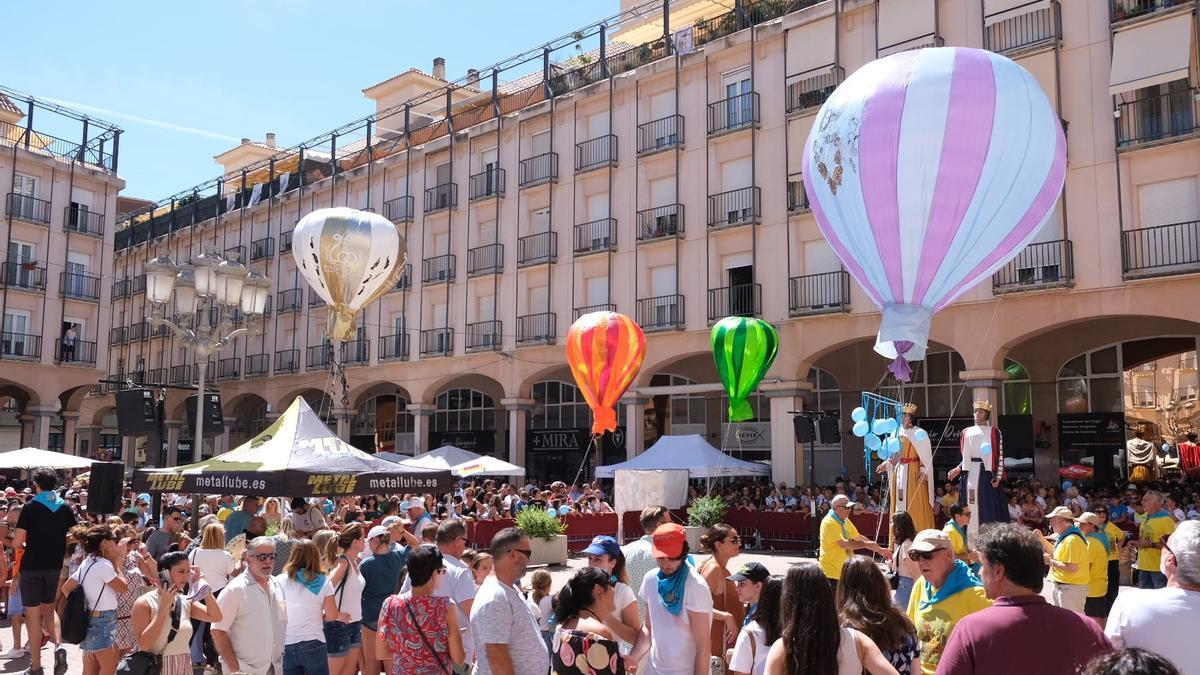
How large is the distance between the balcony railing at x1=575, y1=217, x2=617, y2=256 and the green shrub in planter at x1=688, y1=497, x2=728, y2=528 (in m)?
12.3

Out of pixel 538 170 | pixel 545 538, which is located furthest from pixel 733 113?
pixel 545 538

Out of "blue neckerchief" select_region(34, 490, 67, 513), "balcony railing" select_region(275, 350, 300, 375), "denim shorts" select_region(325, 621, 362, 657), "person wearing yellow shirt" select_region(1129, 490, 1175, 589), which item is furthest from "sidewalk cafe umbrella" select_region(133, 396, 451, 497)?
"balcony railing" select_region(275, 350, 300, 375)

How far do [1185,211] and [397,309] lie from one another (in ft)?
86.3

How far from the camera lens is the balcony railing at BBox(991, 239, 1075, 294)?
74.6 ft

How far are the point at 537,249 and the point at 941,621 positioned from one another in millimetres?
29246

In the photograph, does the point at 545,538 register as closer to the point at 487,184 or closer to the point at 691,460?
the point at 691,460

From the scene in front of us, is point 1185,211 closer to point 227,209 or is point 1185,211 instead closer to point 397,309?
point 397,309

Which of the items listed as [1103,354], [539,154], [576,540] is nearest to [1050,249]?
[1103,354]

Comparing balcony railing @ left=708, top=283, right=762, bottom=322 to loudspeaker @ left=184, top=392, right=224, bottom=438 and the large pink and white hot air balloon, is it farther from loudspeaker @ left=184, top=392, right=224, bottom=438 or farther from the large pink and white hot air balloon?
the large pink and white hot air balloon

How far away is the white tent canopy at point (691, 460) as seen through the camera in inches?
944

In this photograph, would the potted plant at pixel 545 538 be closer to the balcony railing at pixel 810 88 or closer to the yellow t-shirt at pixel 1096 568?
the yellow t-shirt at pixel 1096 568

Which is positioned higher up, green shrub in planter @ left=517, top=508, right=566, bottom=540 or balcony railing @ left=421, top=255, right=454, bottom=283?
balcony railing @ left=421, top=255, right=454, bottom=283

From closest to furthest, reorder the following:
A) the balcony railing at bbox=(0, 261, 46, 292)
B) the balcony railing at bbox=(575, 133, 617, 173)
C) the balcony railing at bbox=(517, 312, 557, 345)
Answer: the balcony railing at bbox=(575, 133, 617, 173), the balcony railing at bbox=(517, 312, 557, 345), the balcony railing at bbox=(0, 261, 46, 292)

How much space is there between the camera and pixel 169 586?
273 inches
